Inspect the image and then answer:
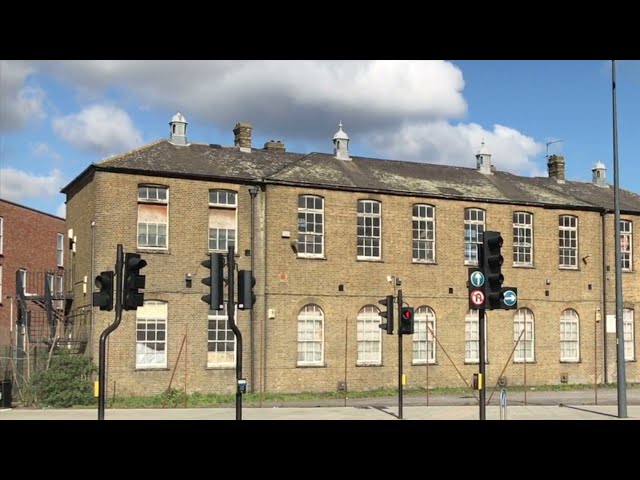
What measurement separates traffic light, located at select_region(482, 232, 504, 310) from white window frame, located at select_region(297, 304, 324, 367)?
14.6 metres

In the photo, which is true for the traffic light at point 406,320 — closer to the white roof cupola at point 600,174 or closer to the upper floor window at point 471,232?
the upper floor window at point 471,232

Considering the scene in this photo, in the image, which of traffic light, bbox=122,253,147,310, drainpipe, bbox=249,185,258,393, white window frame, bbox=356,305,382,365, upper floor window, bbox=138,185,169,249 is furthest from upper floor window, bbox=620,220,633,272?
traffic light, bbox=122,253,147,310

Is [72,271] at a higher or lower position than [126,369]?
higher

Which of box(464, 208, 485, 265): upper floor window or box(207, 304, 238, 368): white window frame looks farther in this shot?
box(464, 208, 485, 265): upper floor window

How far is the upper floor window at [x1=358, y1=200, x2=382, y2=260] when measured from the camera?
30469 millimetres

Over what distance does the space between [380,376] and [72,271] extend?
11.6m

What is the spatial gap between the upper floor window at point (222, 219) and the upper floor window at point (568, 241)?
1360cm

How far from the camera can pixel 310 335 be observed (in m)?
29.3

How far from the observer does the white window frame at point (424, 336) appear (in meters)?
31.0

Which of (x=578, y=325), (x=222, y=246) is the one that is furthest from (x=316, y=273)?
(x=578, y=325)

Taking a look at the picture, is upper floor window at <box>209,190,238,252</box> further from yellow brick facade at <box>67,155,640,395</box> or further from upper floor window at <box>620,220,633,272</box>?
upper floor window at <box>620,220,633,272</box>

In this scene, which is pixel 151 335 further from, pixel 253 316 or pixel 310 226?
pixel 310 226
